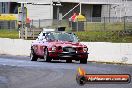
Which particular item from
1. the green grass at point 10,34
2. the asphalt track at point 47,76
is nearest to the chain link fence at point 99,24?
the green grass at point 10,34

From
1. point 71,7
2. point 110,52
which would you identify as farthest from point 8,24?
point 110,52

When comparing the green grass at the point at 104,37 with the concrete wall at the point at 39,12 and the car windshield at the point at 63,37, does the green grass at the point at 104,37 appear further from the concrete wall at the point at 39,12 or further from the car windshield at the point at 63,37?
the concrete wall at the point at 39,12

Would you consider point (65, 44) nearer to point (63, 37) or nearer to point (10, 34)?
point (63, 37)

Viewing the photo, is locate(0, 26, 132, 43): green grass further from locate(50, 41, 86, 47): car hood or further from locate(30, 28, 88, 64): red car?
locate(50, 41, 86, 47): car hood

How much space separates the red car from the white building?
41.8 m

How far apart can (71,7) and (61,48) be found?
50.8m

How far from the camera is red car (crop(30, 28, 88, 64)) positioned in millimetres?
22422

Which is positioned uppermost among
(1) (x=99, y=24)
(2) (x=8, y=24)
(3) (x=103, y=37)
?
(1) (x=99, y=24)

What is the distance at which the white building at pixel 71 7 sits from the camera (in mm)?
67938

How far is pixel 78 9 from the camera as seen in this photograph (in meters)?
72.4

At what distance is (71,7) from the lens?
239 ft

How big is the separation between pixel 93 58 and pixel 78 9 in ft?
152

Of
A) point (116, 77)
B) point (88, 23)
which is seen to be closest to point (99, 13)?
point (88, 23)

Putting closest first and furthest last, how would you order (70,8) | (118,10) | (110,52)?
(110,52) → (70,8) → (118,10)
